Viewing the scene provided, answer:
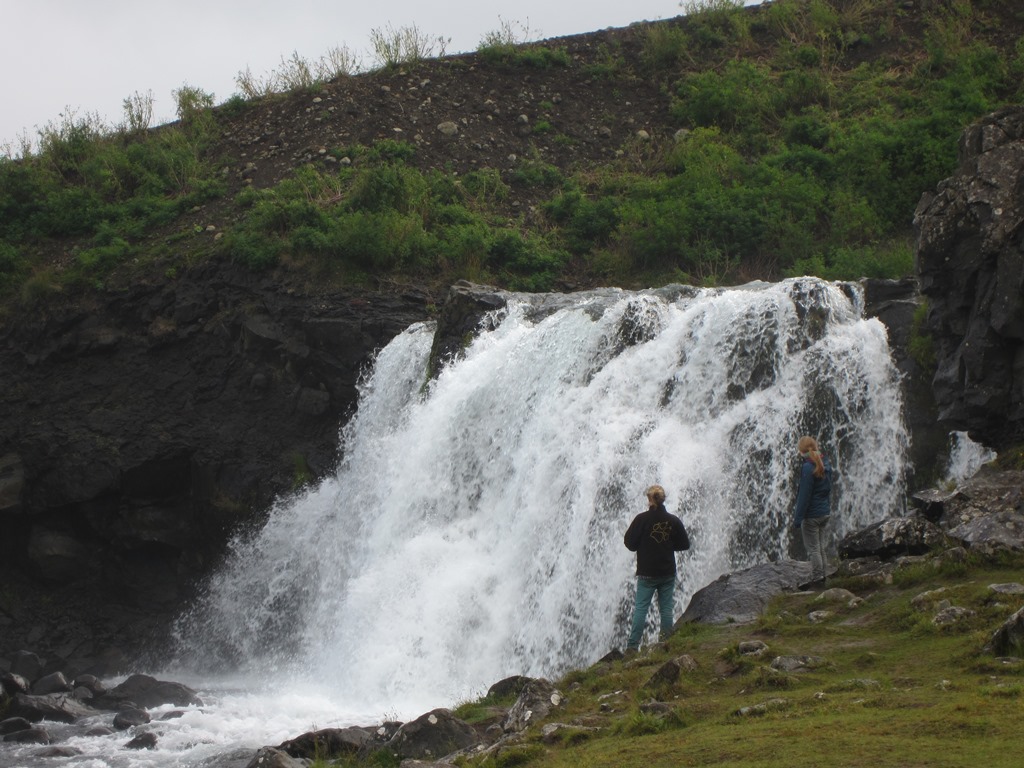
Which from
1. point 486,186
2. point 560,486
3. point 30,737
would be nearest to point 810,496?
point 560,486

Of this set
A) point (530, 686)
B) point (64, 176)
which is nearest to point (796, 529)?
point (530, 686)

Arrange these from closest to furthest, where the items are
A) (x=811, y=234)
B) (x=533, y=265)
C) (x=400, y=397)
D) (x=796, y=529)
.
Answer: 1. (x=796, y=529)
2. (x=400, y=397)
3. (x=811, y=234)
4. (x=533, y=265)

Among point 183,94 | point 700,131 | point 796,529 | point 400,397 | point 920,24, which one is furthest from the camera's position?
point 183,94

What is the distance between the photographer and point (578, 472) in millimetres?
16625

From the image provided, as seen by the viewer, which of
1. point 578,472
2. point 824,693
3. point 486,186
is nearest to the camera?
point 824,693

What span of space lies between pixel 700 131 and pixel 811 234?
7.09 meters

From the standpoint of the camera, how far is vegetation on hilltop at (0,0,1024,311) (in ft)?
88.3

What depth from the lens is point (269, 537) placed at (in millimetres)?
23750

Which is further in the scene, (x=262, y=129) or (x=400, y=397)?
(x=262, y=129)

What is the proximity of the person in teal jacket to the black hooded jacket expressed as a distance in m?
1.18

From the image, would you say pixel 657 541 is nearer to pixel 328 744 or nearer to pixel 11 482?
pixel 328 744

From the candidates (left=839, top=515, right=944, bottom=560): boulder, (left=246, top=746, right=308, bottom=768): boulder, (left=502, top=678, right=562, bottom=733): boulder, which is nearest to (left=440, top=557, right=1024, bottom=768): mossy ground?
(left=502, top=678, right=562, bottom=733): boulder

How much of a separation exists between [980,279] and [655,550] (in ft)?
16.6

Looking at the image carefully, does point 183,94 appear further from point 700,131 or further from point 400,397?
point 400,397
